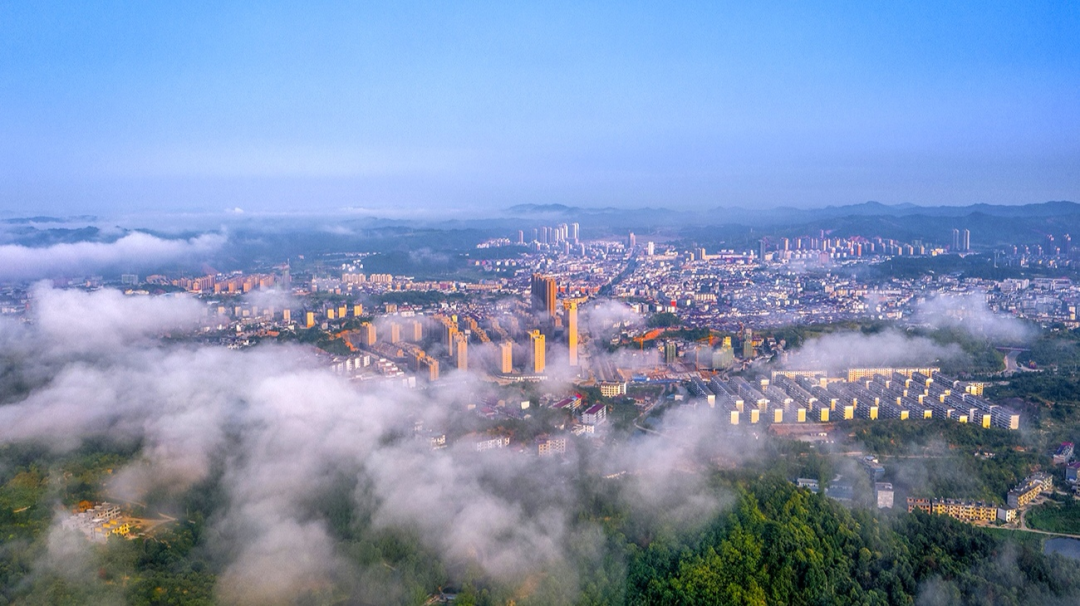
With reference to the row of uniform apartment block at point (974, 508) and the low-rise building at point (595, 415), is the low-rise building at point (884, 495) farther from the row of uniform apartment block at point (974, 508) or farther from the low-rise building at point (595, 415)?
the low-rise building at point (595, 415)

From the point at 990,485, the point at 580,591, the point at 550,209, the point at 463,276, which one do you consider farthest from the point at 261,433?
the point at 550,209

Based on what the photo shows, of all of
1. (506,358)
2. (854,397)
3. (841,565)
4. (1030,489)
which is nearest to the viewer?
(841,565)

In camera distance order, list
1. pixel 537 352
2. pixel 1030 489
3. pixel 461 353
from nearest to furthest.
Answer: pixel 1030 489 → pixel 461 353 → pixel 537 352

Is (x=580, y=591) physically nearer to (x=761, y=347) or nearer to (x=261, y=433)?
(x=261, y=433)

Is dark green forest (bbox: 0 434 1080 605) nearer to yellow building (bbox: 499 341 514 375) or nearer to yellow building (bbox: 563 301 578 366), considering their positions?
yellow building (bbox: 499 341 514 375)

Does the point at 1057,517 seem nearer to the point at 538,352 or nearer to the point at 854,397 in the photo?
the point at 854,397

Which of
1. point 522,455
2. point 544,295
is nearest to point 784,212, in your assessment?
point 544,295

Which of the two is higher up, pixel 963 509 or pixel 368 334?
pixel 368 334

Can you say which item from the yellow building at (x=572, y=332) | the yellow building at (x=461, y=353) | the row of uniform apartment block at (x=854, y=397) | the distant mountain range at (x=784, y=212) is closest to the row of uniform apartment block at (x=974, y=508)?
the row of uniform apartment block at (x=854, y=397)
